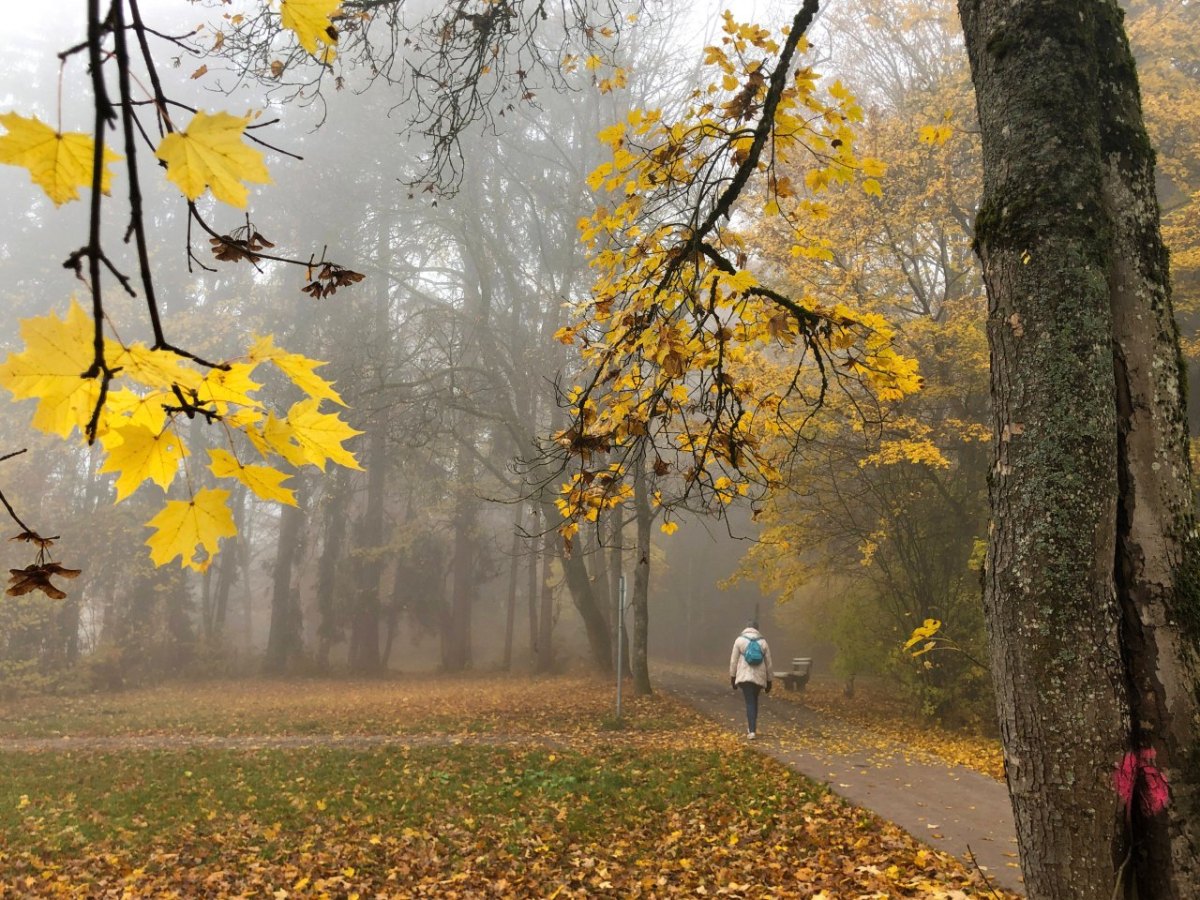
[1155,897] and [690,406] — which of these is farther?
[690,406]

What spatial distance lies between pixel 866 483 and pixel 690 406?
1022 centimetres

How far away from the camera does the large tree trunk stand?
1.77m

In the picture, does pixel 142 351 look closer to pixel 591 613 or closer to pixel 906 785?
pixel 906 785

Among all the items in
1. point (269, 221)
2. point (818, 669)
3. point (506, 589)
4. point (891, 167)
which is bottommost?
point (818, 669)

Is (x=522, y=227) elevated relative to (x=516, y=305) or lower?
elevated

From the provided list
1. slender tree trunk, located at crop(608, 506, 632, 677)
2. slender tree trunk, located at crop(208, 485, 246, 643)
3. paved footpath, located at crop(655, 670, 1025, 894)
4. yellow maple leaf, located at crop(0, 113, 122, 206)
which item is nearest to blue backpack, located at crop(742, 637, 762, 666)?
paved footpath, located at crop(655, 670, 1025, 894)

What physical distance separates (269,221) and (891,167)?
1793 cm

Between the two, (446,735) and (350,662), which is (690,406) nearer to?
(446,735)

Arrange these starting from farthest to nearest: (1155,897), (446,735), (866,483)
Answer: (866,483) < (446,735) < (1155,897)

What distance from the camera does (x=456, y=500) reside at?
72.9ft

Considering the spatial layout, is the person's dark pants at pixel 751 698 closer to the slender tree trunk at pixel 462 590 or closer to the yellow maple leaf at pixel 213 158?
the yellow maple leaf at pixel 213 158

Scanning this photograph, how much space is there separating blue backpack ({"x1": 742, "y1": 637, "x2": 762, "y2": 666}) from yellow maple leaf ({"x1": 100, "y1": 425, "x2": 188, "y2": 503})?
10.4 m

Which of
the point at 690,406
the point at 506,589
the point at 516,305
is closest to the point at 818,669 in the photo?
the point at 506,589

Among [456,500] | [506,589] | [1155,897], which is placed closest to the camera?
[1155,897]
